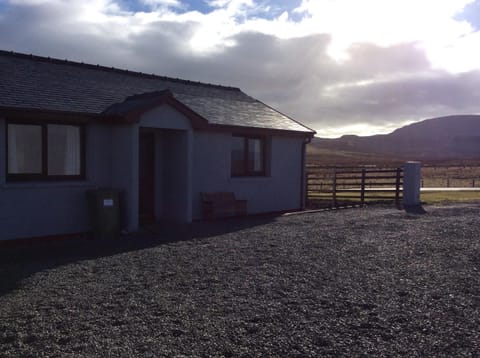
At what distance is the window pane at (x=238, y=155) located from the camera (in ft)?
47.1

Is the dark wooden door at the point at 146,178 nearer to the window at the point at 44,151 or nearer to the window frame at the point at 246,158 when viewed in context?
the window at the point at 44,151

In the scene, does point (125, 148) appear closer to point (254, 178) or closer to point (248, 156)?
point (248, 156)

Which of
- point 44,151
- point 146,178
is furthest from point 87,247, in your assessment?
point 146,178

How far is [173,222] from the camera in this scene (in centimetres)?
1295

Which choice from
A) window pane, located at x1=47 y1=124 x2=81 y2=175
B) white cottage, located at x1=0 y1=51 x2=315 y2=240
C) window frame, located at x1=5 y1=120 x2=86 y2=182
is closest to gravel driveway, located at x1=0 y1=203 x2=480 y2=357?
white cottage, located at x1=0 y1=51 x2=315 y2=240

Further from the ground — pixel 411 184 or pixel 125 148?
pixel 125 148

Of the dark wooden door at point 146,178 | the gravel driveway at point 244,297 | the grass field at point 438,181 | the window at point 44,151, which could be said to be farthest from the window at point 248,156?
the window at point 44,151

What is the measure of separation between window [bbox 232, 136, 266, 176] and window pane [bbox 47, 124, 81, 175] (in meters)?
4.93

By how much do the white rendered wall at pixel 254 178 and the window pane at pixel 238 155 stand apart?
1.04 ft

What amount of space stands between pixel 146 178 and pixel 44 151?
126 inches

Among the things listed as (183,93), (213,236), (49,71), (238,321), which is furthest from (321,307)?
(183,93)

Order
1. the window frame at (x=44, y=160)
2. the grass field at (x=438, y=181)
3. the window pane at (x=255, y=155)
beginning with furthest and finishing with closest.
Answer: the grass field at (x=438, y=181) → the window pane at (x=255, y=155) → the window frame at (x=44, y=160)

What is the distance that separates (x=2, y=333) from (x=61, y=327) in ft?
1.86

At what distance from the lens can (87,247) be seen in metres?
9.73
